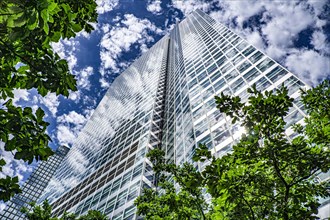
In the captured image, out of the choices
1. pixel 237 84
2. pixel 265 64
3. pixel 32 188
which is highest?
pixel 32 188

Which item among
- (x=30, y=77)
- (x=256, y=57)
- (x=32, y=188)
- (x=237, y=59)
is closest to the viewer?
(x=30, y=77)

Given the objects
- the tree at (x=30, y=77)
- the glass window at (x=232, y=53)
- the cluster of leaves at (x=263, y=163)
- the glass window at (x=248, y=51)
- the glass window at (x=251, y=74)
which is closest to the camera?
the tree at (x=30, y=77)

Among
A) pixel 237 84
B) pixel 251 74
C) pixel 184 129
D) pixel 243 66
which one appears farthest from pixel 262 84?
pixel 184 129

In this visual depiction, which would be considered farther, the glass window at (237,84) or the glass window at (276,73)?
the glass window at (237,84)

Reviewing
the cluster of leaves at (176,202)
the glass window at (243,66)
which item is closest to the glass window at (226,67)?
the glass window at (243,66)

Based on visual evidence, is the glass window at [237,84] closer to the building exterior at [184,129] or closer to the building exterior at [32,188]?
the building exterior at [184,129]

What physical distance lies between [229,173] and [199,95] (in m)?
36.0

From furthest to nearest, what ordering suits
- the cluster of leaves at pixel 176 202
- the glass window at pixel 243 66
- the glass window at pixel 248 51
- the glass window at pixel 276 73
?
the glass window at pixel 248 51, the glass window at pixel 243 66, the glass window at pixel 276 73, the cluster of leaves at pixel 176 202

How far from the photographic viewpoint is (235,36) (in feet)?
181

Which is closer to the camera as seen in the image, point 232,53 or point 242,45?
point 232,53

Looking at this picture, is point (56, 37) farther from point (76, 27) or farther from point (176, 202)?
point (176, 202)

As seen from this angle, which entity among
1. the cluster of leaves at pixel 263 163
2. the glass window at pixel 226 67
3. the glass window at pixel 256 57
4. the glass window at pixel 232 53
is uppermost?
the glass window at pixel 232 53

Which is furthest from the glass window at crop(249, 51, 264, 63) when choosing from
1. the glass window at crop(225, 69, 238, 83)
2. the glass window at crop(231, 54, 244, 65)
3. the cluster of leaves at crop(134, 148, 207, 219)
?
the cluster of leaves at crop(134, 148, 207, 219)

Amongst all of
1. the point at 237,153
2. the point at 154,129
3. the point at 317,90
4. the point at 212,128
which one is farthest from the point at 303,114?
the point at 154,129
